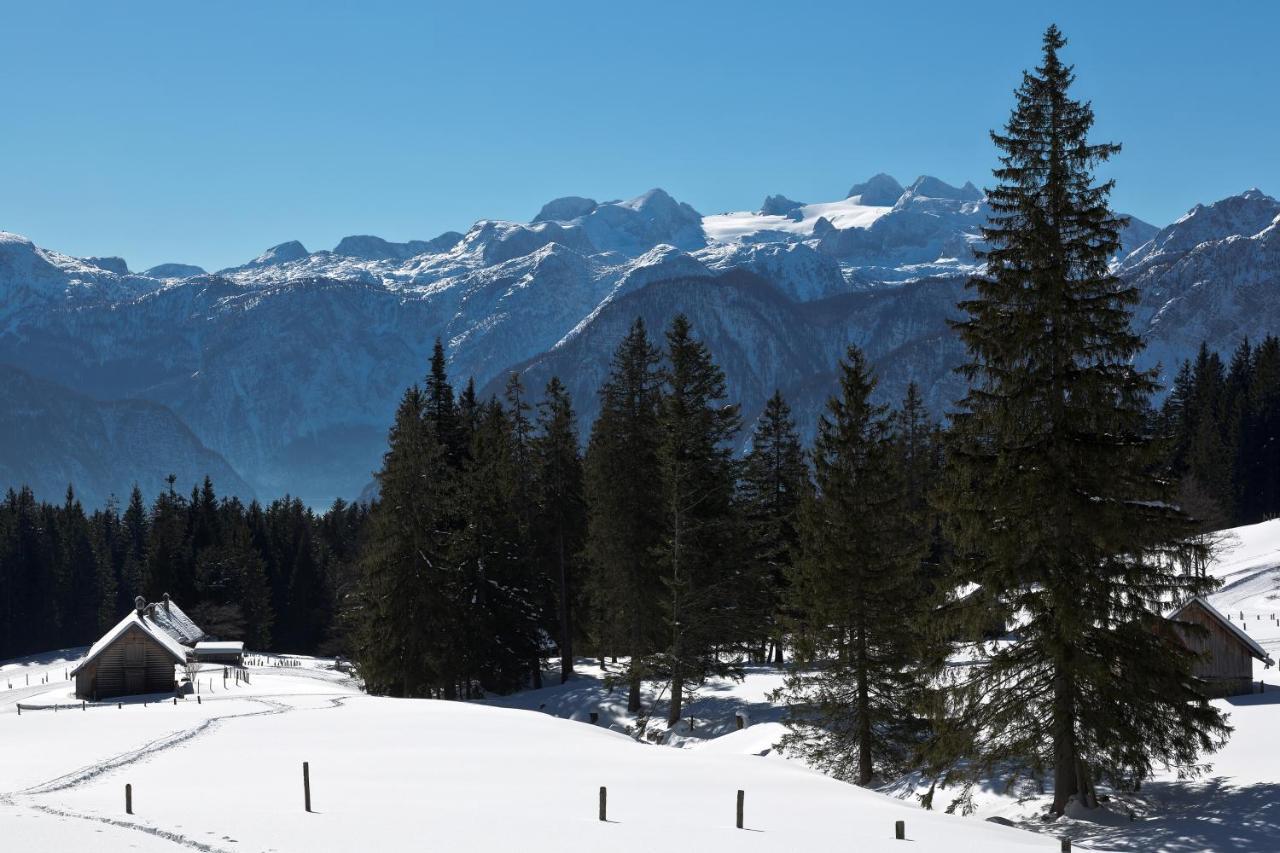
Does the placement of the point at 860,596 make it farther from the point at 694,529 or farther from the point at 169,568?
the point at 169,568

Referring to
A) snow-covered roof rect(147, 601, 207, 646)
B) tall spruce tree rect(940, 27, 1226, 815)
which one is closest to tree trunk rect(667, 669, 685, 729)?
tall spruce tree rect(940, 27, 1226, 815)

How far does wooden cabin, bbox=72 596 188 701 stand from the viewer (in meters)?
62.2

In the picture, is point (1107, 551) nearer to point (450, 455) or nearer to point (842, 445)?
point (842, 445)

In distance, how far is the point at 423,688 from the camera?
182 feet

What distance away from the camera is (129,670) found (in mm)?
62781

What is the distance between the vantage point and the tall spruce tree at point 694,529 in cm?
4350

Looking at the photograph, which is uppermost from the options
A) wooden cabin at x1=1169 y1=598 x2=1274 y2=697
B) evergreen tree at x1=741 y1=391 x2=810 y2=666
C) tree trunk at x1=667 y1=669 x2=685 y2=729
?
evergreen tree at x1=741 y1=391 x2=810 y2=666

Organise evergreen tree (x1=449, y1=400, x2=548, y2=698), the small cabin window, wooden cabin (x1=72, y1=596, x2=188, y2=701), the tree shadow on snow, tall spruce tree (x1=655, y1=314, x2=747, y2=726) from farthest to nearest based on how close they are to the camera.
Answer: the small cabin window < wooden cabin (x1=72, y1=596, x2=188, y2=701) < evergreen tree (x1=449, y1=400, x2=548, y2=698) < tall spruce tree (x1=655, y1=314, x2=747, y2=726) < the tree shadow on snow

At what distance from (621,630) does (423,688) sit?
13324 mm

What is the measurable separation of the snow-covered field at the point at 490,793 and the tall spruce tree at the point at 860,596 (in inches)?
101

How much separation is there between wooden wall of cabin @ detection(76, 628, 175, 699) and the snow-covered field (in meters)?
20.4

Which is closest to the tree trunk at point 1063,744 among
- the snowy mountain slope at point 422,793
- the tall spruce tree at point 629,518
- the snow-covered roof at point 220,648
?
the snowy mountain slope at point 422,793

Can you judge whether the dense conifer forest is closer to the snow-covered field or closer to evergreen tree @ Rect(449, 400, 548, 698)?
evergreen tree @ Rect(449, 400, 548, 698)

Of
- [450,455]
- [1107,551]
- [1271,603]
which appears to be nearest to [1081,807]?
[1107,551]
